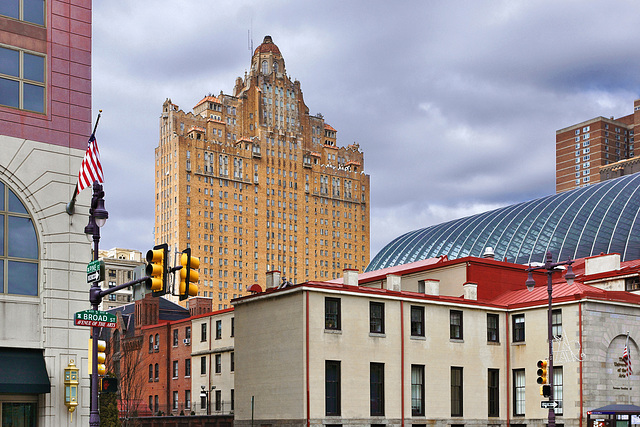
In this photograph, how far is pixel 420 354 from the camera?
180ft

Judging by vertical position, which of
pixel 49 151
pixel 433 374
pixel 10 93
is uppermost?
pixel 10 93

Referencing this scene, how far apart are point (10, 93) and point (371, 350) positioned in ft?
95.5

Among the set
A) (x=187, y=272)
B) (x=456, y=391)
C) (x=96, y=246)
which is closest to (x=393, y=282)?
(x=456, y=391)

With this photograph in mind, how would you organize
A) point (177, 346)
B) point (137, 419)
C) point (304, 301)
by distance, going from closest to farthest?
point (304, 301)
point (137, 419)
point (177, 346)

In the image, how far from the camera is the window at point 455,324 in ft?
186

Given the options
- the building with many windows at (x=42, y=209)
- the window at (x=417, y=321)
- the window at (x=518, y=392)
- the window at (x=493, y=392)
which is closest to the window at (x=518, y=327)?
the window at (x=518, y=392)

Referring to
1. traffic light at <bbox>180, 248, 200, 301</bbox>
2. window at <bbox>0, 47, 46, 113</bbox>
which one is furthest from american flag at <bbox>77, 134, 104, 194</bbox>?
traffic light at <bbox>180, 248, 200, 301</bbox>

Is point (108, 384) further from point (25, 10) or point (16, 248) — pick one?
point (25, 10)

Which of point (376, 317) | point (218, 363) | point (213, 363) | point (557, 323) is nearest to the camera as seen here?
point (376, 317)

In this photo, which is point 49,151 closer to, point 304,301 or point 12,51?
point 12,51

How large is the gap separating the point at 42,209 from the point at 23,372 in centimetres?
581

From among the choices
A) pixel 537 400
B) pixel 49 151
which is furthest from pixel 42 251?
pixel 537 400

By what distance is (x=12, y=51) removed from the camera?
31.0m

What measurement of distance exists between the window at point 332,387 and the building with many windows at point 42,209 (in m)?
22.2
